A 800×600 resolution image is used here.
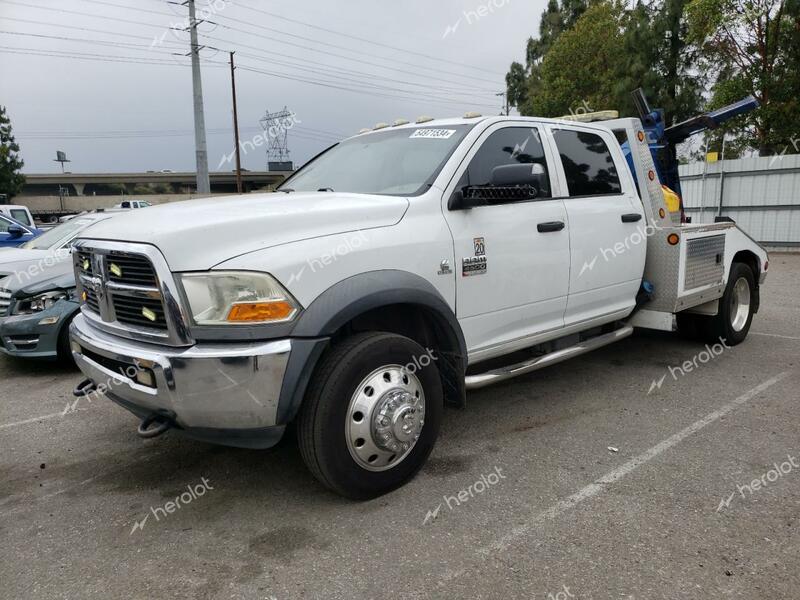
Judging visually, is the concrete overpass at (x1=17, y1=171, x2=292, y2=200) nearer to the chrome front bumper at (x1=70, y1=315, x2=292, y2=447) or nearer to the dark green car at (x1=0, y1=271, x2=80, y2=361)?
the dark green car at (x1=0, y1=271, x2=80, y2=361)

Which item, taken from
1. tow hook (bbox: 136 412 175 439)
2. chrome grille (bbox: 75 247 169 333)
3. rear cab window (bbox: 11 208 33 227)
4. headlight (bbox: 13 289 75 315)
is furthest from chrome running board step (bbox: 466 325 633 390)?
rear cab window (bbox: 11 208 33 227)

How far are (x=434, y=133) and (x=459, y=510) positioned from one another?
2325 mm

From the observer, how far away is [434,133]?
3.99 m

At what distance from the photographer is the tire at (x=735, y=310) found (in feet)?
19.5

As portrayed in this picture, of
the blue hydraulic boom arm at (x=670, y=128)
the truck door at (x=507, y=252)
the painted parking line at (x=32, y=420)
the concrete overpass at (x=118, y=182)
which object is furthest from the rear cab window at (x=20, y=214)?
the concrete overpass at (x=118, y=182)

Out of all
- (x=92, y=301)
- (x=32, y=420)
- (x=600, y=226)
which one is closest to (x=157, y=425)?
(x=92, y=301)

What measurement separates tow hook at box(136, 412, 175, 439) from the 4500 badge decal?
5.70 feet

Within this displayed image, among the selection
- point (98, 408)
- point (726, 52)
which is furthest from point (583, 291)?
point (726, 52)

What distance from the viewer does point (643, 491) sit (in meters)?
3.19

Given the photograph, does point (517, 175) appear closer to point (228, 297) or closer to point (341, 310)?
point (341, 310)

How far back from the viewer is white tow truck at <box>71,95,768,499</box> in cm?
272

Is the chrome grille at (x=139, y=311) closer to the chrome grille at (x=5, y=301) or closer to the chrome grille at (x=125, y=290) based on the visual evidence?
the chrome grille at (x=125, y=290)

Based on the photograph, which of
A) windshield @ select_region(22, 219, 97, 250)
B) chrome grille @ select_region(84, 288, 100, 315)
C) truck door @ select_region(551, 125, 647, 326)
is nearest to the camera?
chrome grille @ select_region(84, 288, 100, 315)

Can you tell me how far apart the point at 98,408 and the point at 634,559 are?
399cm
